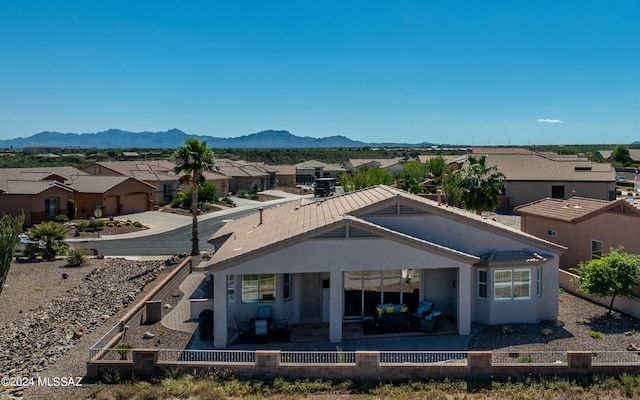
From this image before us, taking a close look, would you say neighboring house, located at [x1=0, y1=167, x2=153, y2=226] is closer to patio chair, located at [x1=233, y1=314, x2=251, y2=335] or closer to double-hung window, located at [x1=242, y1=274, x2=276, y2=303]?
double-hung window, located at [x1=242, y1=274, x2=276, y2=303]

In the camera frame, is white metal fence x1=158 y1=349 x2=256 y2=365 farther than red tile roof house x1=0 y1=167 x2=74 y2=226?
No

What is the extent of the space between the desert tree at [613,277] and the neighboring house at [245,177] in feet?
206

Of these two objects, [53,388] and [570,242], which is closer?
[53,388]

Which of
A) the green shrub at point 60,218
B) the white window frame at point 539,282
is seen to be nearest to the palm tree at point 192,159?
the green shrub at point 60,218

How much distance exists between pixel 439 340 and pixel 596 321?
705cm

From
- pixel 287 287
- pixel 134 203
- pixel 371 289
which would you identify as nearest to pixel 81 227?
pixel 134 203

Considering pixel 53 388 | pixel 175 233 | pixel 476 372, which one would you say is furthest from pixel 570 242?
pixel 175 233

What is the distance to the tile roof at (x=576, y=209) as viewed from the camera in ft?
85.6

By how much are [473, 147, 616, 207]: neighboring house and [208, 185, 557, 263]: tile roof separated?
35.4 m

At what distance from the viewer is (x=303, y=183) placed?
10681 centimetres

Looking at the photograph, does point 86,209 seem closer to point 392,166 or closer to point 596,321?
point 596,321

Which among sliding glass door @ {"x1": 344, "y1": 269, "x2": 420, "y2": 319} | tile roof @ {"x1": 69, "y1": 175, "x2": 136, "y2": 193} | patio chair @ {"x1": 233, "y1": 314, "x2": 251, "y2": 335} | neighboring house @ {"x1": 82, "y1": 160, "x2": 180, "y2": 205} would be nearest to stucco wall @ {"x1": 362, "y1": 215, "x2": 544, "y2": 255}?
sliding glass door @ {"x1": 344, "y1": 269, "x2": 420, "y2": 319}

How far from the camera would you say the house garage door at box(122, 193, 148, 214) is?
5706cm

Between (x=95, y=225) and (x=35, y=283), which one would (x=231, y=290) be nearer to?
(x=35, y=283)
